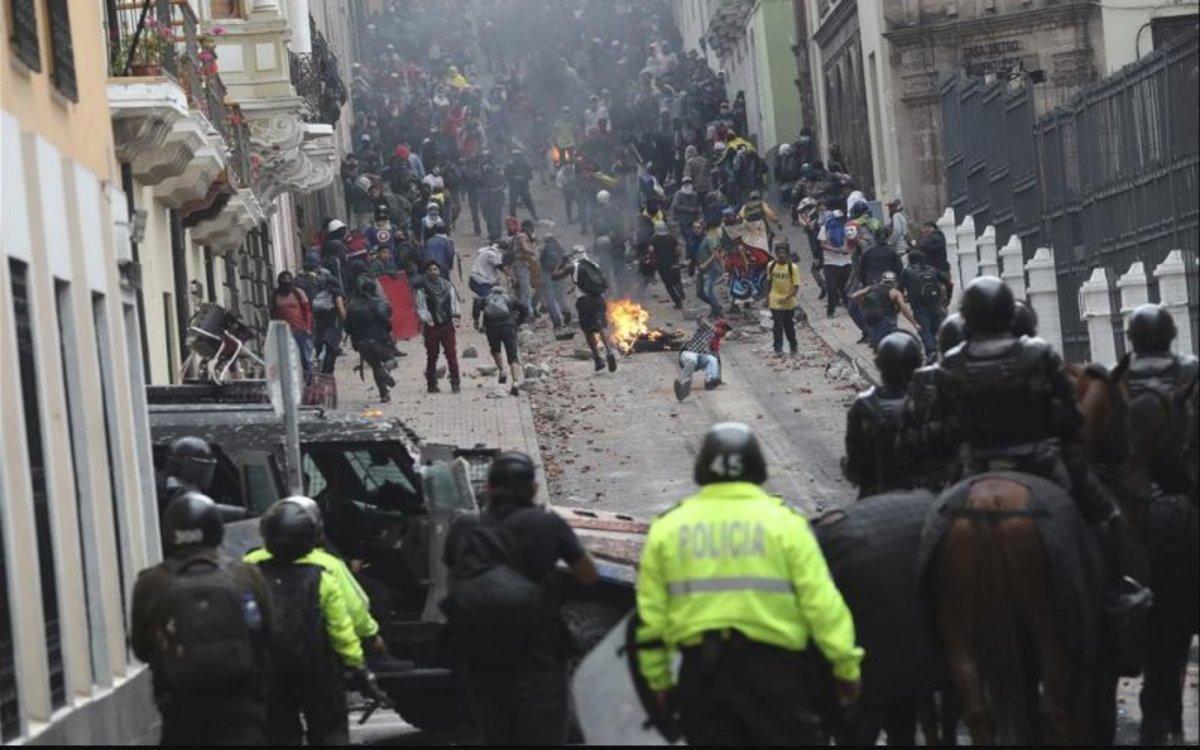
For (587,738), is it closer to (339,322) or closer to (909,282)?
(909,282)

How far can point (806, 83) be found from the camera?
59625 mm

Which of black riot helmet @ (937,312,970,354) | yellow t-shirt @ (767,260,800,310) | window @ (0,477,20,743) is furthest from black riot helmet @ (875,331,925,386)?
yellow t-shirt @ (767,260,800,310)

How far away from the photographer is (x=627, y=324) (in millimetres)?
38656

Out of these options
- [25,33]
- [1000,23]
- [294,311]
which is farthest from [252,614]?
[1000,23]

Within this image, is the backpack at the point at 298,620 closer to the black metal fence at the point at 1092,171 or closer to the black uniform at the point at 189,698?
the black uniform at the point at 189,698

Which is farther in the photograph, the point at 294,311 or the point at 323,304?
the point at 323,304

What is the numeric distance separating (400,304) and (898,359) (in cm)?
2694

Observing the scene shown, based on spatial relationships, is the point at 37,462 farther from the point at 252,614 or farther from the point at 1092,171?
the point at 1092,171

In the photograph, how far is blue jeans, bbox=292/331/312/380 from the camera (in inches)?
1321

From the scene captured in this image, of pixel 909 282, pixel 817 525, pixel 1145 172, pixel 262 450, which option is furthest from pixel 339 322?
pixel 817 525

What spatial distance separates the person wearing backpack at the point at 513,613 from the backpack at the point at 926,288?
21506 mm

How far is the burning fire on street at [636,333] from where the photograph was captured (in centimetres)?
3800

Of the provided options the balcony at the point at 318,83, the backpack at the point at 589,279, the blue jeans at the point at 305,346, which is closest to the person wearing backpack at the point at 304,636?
the blue jeans at the point at 305,346

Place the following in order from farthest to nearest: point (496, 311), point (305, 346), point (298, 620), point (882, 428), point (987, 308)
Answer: point (305, 346)
point (496, 311)
point (882, 428)
point (298, 620)
point (987, 308)
